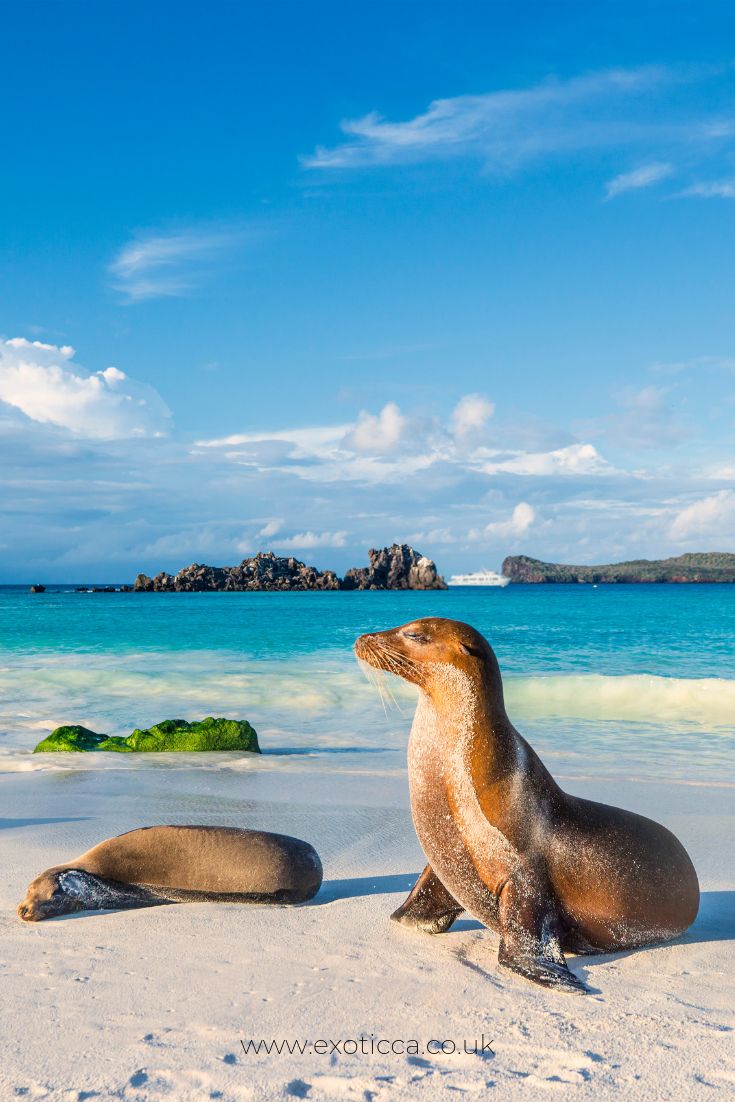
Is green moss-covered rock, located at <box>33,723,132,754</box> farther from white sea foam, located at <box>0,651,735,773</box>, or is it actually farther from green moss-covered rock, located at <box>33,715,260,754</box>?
white sea foam, located at <box>0,651,735,773</box>

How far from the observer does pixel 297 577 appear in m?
136

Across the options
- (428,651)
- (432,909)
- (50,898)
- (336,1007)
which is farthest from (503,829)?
(50,898)

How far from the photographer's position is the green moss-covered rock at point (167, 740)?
11.0m

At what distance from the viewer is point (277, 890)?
5.15 m

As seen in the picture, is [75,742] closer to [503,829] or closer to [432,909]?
[432,909]

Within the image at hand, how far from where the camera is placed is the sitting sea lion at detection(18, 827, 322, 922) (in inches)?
201

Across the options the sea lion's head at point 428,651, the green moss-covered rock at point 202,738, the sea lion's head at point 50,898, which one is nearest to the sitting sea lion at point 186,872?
the sea lion's head at point 50,898

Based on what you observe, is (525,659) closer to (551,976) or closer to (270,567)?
(551,976)

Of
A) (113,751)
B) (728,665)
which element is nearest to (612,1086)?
(113,751)

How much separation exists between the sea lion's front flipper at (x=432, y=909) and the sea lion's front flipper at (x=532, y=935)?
0.49 metres

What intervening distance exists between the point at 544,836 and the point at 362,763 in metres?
6.80

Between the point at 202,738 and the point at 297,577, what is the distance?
125 metres

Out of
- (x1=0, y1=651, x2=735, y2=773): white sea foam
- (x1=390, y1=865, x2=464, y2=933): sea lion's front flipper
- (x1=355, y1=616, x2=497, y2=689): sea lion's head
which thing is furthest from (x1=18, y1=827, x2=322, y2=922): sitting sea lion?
(x1=0, y1=651, x2=735, y2=773): white sea foam

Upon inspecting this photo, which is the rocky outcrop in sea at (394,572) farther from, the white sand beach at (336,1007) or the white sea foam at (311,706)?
the white sand beach at (336,1007)
